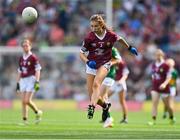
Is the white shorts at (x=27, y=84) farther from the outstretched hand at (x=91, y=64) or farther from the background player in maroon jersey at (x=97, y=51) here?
the outstretched hand at (x=91, y=64)

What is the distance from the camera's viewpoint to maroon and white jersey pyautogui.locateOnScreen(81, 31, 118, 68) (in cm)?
1864

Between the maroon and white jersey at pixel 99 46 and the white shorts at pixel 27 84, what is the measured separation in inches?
187

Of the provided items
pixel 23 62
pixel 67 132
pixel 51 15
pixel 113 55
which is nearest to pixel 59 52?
pixel 51 15

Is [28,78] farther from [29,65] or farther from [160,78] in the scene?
[160,78]

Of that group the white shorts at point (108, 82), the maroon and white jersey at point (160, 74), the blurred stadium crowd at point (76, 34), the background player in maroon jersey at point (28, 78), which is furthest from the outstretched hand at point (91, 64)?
the blurred stadium crowd at point (76, 34)

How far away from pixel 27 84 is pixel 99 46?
16.5 feet

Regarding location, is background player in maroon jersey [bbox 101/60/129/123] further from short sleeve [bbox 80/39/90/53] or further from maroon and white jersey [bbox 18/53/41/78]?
short sleeve [bbox 80/39/90/53]

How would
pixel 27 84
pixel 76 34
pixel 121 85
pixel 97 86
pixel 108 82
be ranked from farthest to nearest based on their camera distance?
pixel 76 34
pixel 121 85
pixel 27 84
pixel 108 82
pixel 97 86

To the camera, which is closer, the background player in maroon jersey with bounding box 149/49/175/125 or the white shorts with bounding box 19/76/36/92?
the white shorts with bounding box 19/76/36/92

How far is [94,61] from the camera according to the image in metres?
18.6

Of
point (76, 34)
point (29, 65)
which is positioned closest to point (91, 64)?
point (29, 65)

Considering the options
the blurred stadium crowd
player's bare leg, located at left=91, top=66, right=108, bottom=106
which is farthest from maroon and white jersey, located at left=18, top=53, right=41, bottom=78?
the blurred stadium crowd

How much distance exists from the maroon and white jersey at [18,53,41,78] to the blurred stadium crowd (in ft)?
39.3

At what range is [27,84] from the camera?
23.1 m
